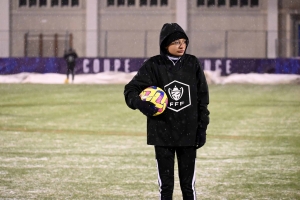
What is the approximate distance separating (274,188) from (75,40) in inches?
1563

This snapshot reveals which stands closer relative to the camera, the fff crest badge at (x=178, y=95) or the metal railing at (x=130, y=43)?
the fff crest badge at (x=178, y=95)

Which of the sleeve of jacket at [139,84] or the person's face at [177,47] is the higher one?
the person's face at [177,47]

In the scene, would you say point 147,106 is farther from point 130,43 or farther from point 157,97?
point 130,43

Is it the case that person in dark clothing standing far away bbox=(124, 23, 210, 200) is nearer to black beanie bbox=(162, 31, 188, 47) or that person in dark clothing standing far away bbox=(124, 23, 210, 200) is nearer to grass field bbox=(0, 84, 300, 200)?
black beanie bbox=(162, 31, 188, 47)

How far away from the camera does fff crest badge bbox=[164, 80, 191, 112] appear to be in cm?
587

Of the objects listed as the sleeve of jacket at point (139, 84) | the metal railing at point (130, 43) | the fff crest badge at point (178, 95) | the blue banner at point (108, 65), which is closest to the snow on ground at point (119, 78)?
the blue banner at point (108, 65)

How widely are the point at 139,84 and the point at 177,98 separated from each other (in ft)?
1.23

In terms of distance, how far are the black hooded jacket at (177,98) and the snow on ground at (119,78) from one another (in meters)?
29.3

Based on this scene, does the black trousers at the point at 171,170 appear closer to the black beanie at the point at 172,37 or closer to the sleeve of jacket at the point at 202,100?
the sleeve of jacket at the point at 202,100

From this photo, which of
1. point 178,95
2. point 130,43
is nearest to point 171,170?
point 178,95

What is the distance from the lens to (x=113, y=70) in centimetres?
3925

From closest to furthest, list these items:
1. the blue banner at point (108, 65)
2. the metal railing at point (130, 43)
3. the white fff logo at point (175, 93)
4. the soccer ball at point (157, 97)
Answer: the soccer ball at point (157, 97) → the white fff logo at point (175, 93) → the blue banner at point (108, 65) → the metal railing at point (130, 43)

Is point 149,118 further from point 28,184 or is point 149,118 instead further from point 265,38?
point 265,38

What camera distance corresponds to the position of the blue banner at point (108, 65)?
3797 cm
